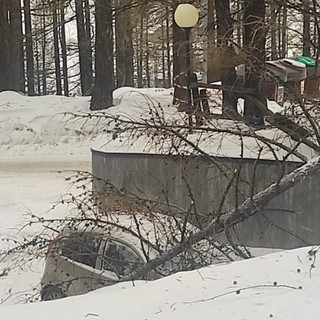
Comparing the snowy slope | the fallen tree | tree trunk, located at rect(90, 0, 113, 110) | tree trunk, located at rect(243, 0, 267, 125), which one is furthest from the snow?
Result: the fallen tree

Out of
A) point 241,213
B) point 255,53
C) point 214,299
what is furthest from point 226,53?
point 214,299

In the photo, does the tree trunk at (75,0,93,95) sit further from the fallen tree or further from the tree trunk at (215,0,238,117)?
the fallen tree

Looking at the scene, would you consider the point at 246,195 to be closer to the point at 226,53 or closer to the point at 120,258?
the point at 226,53

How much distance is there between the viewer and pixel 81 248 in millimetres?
7102

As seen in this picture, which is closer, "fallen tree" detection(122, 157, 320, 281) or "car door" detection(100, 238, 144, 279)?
"car door" detection(100, 238, 144, 279)

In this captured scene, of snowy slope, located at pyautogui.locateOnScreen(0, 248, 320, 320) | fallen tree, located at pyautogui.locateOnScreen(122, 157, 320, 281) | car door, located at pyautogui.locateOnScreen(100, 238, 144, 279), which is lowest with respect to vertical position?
car door, located at pyautogui.locateOnScreen(100, 238, 144, 279)

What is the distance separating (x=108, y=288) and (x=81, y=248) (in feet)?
5.88

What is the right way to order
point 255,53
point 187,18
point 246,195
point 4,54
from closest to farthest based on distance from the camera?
point 246,195 → point 255,53 → point 187,18 → point 4,54

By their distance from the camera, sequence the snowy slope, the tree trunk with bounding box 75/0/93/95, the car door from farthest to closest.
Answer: the tree trunk with bounding box 75/0/93/95 → the car door → the snowy slope

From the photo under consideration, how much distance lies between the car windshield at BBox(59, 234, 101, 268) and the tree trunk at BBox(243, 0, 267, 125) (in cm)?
316

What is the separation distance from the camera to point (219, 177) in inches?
380

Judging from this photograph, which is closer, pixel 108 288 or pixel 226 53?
pixel 108 288

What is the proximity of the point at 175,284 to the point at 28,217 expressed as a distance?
25.4 ft

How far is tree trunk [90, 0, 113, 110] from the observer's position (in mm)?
19234
